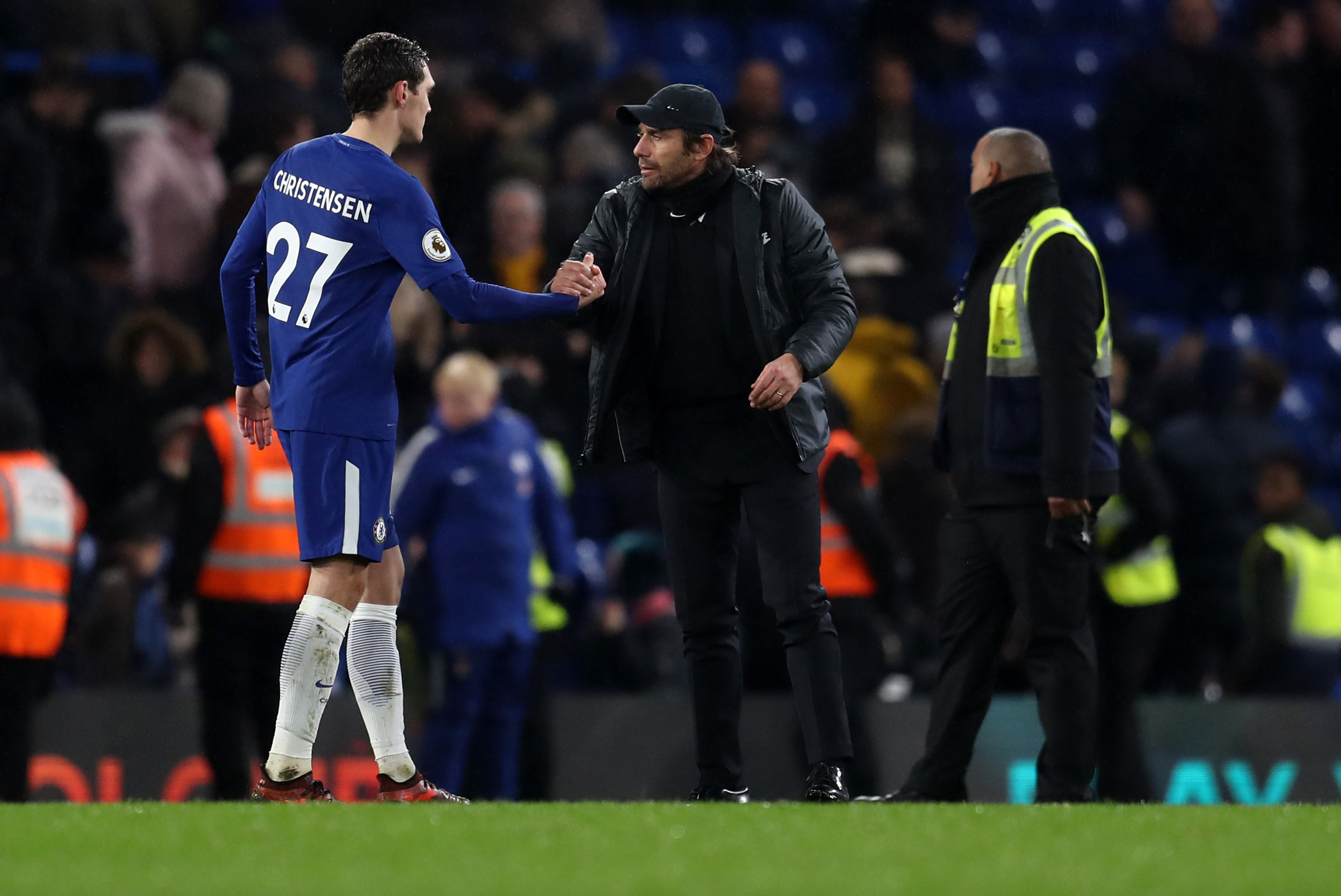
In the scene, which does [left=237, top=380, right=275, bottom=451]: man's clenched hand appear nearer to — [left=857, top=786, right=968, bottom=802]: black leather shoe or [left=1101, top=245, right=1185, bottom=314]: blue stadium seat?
[left=857, top=786, right=968, bottom=802]: black leather shoe

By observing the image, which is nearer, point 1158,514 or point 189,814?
point 189,814

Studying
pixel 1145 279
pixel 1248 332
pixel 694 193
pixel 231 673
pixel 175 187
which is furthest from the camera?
pixel 1145 279

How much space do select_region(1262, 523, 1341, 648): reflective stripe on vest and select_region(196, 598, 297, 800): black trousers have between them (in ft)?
16.5

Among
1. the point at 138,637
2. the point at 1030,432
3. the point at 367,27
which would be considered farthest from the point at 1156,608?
the point at 367,27

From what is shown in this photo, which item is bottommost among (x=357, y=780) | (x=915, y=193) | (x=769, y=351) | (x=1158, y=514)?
(x=357, y=780)

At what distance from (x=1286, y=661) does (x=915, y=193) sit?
14.2 ft

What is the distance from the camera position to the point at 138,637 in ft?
32.1

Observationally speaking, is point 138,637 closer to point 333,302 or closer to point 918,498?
point 918,498

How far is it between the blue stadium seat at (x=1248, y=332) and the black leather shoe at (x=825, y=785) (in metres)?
8.29

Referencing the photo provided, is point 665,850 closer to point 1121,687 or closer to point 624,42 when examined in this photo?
point 1121,687

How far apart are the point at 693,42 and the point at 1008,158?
8831 mm

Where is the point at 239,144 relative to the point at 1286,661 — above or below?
above

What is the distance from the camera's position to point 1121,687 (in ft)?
29.2

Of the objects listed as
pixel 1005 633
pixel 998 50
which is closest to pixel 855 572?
pixel 1005 633
